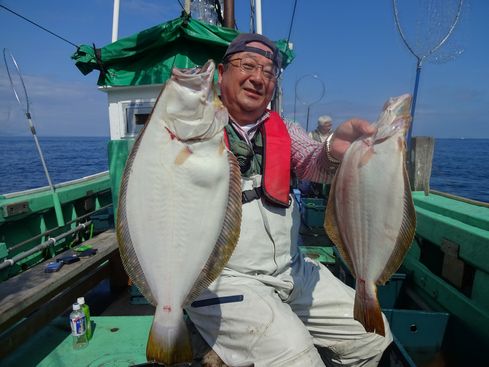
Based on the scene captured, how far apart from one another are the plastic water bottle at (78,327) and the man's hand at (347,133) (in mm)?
2460

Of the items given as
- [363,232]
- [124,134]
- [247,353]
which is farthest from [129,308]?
[363,232]

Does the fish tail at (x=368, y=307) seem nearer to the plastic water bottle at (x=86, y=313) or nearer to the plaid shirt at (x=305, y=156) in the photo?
the plaid shirt at (x=305, y=156)

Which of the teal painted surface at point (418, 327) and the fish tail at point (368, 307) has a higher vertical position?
the fish tail at point (368, 307)

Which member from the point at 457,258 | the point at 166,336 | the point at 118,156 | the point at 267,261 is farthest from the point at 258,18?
the point at 166,336

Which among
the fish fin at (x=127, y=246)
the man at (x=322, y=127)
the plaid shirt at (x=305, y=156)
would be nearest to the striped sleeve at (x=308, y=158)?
the plaid shirt at (x=305, y=156)

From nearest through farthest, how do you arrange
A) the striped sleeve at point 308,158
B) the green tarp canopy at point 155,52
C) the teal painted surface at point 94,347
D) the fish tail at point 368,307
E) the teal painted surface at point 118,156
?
the fish tail at point 368,307 → the striped sleeve at point 308,158 → the teal painted surface at point 94,347 → the teal painted surface at point 118,156 → the green tarp canopy at point 155,52

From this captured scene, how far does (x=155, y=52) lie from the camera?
4.56m

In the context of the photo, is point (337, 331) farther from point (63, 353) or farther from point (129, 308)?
point (129, 308)

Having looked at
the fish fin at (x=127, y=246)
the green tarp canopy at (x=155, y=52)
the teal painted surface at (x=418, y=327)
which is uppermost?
the green tarp canopy at (x=155, y=52)

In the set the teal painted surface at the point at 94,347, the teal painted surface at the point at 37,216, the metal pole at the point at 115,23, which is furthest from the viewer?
the metal pole at the point at 115,23

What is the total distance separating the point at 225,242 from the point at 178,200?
30 cm

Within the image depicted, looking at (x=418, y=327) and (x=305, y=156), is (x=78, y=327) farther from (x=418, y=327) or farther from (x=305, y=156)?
(x=418, y=327)

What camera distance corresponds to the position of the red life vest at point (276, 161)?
2.33 m

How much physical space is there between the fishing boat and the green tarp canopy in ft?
0.04
